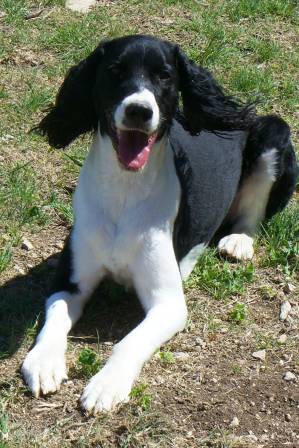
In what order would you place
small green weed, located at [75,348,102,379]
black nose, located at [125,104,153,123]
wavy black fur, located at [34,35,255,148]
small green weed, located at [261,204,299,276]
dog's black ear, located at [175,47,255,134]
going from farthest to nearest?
1. small green weed, located at [261,204,299,276]
2. dog's black ear, located at [175,47,255,134]
3. wavy black fur, located at [34,35,255,148]
4. small green weed, located at [75,348,102,379]
5. black nose, located at [125,104,153,123]

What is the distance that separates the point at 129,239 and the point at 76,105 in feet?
2.28

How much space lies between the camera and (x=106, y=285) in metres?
4.72

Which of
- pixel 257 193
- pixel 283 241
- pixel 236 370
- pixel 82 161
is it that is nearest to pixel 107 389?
pixel 236 370

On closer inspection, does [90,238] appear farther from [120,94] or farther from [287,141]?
[287,141]

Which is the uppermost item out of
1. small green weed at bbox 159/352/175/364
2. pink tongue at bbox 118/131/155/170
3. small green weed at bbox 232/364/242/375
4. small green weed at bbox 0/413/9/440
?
pink tongue at bbox 118/131/155/170

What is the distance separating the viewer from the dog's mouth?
4188 mm

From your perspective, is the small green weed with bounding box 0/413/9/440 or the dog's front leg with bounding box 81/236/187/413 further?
the dog's front leg with bounding box 81/236/187/413

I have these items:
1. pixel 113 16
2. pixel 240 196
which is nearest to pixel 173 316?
pixel 240 196

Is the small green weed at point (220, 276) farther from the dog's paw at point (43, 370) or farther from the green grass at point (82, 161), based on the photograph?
the dog's paw at point (43, 370)

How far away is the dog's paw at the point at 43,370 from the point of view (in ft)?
13.1

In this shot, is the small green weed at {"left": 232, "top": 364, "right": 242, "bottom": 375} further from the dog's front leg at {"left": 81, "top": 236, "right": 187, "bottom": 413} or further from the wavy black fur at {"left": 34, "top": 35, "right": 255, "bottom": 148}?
the wavy black fur at {"left": 34, "top": 35, "right": 255, "bottom": 148}

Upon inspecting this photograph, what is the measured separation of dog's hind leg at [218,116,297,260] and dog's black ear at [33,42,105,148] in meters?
1.26

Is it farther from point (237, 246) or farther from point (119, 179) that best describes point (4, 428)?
point (237, 246)

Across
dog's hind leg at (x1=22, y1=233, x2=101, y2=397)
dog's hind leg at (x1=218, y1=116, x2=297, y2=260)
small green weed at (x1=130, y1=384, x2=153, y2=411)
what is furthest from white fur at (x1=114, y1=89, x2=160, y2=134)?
dog's hind leg at (x1=218, y1=116, x2=297, y2=260)
